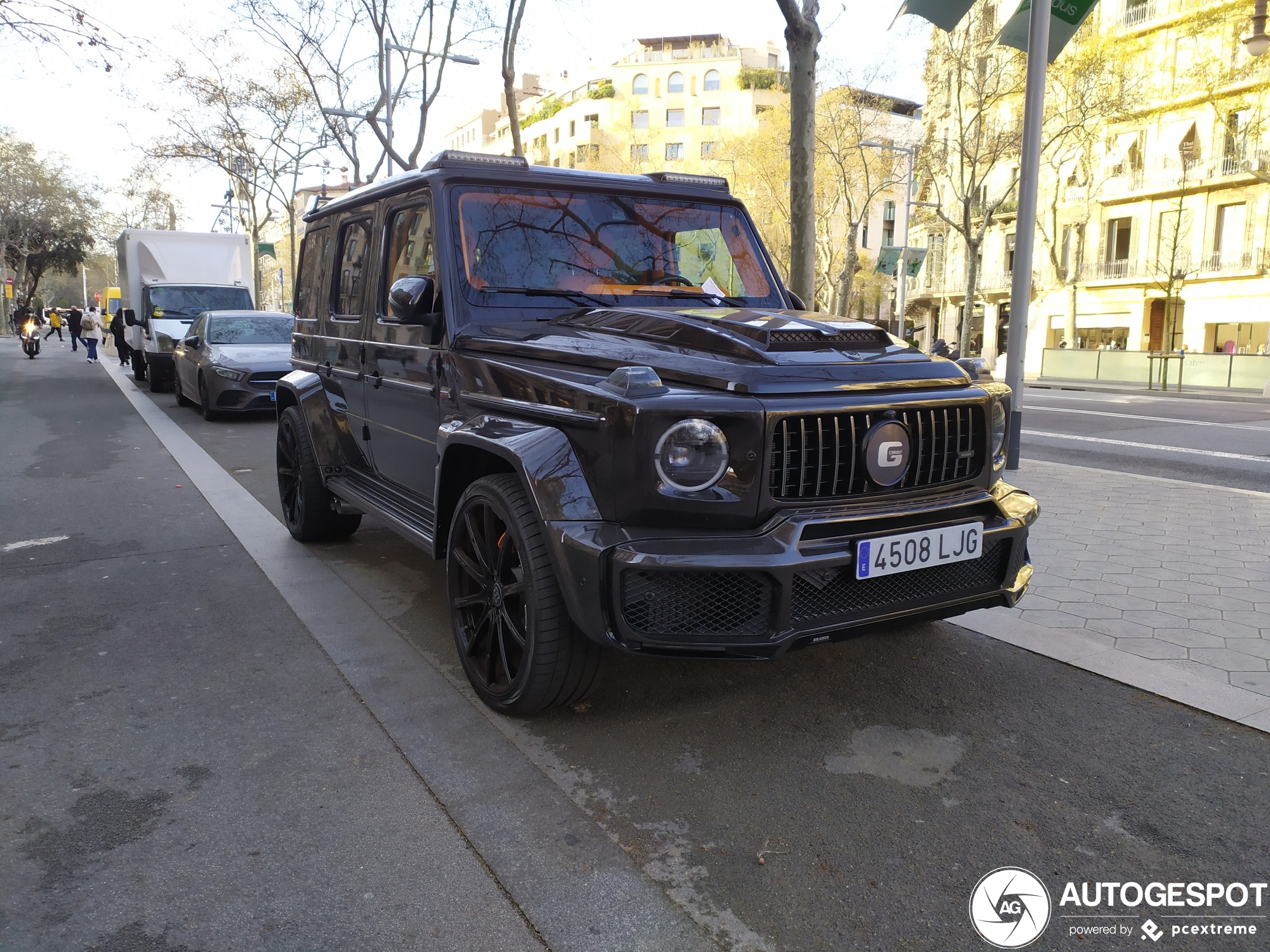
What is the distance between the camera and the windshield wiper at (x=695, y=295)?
162 inches

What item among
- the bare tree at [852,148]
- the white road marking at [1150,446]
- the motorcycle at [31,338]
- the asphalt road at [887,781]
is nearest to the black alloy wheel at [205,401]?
the asphalt road at [887,781]

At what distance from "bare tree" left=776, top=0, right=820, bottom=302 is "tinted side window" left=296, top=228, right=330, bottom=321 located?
17.4 feet

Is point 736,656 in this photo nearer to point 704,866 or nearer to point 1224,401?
point 704,866

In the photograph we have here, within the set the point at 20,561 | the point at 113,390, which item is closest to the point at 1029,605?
the point at 20,561

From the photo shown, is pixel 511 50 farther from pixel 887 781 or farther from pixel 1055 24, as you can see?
pixel 887 781

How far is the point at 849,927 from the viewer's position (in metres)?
2.21

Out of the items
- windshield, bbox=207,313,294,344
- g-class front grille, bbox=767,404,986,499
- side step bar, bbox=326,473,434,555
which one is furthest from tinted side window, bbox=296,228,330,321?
windshield, bbox=207,313,294,344

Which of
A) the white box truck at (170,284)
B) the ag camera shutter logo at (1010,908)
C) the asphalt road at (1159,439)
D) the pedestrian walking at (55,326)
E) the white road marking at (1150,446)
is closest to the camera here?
the ag camera shutter logo at (1010,908)

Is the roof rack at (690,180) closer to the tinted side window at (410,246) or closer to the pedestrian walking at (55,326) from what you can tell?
the tinted side window at (410,246)

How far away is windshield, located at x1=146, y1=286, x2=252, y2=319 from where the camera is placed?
18.1 m

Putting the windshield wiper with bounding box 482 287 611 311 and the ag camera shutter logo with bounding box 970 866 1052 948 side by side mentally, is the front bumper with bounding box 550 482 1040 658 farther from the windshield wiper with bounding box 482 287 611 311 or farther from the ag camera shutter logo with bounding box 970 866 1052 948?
the windshield wiper with bounding box 482 287 611 311

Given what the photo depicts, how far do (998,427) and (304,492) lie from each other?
159 inches

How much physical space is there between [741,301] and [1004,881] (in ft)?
8.80

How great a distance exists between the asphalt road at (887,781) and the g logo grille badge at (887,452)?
3.04 ft
